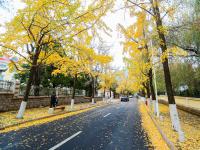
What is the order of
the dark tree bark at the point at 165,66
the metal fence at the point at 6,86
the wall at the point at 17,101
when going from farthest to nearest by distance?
the metal fence at the point at 6,86
the wall at the point at 17,101
the dark tree bark at the point at 165,66

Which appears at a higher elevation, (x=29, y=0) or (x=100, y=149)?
(x=29, y=0)

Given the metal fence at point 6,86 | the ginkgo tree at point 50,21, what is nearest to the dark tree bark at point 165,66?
the ginkgo tree at point 50,21

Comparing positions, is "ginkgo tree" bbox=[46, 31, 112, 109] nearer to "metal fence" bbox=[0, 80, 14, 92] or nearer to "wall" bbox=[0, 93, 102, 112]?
"wall" bbox=[0, 93, 102, 112]

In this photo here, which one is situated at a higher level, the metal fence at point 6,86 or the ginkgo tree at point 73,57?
the ginkgo tree at point 73,57

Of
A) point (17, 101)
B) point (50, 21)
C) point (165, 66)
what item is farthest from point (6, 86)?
point (165, 66)

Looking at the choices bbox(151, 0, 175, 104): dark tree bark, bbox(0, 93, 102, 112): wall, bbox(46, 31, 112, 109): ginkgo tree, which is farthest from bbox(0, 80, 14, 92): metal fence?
bbox(151, 0, 175, 104): dark tree bark

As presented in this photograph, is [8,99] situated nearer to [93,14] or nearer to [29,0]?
[29,0]

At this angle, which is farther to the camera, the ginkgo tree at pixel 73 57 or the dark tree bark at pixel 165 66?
the ginkgo tree at pixel 73 57

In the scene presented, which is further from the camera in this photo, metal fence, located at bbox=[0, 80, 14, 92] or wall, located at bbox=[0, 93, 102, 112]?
metal fence, located at bbox=[0, 80, 14, 92]

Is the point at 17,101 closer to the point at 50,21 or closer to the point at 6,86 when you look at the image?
the point at 6,86

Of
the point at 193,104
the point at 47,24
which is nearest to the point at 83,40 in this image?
the point at 47,24

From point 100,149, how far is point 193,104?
1558 centimetres

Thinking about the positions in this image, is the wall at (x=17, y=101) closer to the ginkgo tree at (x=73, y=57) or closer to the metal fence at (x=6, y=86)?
the metal fence at (x=6, y=86)

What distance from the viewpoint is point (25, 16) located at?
13.1 meters
